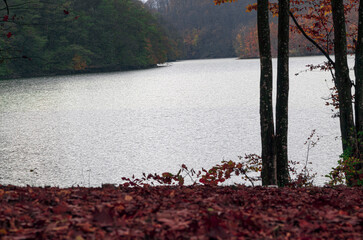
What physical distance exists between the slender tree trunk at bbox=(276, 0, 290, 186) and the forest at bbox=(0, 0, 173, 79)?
203ft

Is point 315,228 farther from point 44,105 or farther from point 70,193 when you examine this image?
point 44,105

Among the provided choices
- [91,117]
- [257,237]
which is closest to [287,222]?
[257,237]

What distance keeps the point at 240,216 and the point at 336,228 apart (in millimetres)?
817

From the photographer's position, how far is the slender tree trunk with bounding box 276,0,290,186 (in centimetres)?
794

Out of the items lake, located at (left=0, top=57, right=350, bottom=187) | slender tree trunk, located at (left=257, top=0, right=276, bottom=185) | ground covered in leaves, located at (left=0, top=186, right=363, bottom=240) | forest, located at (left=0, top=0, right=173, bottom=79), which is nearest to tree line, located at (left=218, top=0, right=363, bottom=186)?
slender tree trunk, located at (left=257, top=0, right=276, bottom=185)

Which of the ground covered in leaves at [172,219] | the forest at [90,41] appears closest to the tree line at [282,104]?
the ground covered in leaves at [172,219]

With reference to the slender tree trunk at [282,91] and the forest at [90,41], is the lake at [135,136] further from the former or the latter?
the forest at [90,41]

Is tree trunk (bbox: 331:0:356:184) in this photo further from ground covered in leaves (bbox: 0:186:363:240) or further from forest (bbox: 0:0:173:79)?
forest (bbox: 0:0:173:79)

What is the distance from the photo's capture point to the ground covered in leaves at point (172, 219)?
3166 millimetres

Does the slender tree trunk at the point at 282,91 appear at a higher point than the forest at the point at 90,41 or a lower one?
lower

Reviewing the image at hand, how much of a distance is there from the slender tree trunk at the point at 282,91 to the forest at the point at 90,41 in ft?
203

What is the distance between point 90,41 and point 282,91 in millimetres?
78242

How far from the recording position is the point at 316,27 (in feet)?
39.9

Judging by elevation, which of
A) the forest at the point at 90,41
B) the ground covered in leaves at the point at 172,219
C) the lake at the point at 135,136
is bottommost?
the lake at the point at 135,136
